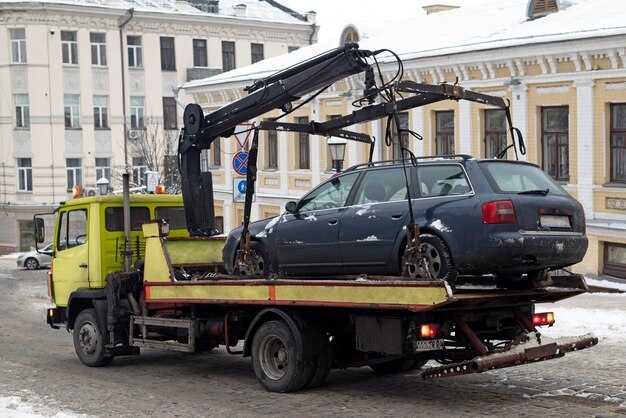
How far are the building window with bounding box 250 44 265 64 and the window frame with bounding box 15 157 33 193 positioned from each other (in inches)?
490

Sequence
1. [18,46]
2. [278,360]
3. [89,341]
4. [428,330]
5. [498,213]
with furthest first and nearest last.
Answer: [18,46], [89,341], [278,360], [428,330], [498,213]

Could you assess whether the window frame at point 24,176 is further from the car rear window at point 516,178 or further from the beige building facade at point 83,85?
the car rear window at point 516,178

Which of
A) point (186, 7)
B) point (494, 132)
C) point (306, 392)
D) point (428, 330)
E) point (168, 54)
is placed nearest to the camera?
point (428, 330)

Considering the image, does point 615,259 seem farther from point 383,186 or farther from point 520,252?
point 520,252

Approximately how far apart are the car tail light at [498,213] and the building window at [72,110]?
42156 millimetres

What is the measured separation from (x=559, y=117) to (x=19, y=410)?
1677 centimetres

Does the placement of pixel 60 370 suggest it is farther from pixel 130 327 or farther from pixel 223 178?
pixel 223 178

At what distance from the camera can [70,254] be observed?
47.6 ft

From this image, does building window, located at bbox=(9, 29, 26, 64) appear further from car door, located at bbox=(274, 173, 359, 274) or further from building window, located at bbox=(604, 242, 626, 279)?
car door, located at bbox=(274, 173, 359, 274)

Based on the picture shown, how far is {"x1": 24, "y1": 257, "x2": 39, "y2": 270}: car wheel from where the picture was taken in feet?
130

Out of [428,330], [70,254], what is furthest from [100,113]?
[428,330]

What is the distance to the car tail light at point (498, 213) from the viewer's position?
10.1 meters

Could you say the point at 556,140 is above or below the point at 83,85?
below

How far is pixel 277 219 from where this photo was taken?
1230cm
